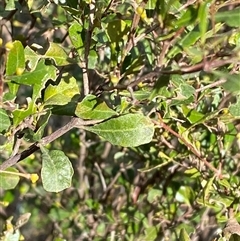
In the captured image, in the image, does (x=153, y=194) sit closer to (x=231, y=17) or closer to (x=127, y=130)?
(x=127, y=130)

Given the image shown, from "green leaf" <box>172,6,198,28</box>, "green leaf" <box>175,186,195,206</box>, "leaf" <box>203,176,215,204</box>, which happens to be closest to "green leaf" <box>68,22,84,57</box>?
"green leaf" <box>172,6,198,28</box>

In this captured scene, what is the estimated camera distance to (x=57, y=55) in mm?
961

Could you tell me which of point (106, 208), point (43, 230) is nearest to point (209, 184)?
point (106, 208)

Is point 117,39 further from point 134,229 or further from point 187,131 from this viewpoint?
point 134,229

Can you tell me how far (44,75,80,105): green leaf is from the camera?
0.91 meters

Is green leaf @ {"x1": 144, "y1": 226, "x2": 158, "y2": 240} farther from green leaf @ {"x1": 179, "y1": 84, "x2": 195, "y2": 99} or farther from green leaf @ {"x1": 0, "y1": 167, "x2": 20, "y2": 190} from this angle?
green leaf @ {"x1": 179, "y1": 84, "x2": 195, "y2": 99}

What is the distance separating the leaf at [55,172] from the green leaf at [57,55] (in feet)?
0.49

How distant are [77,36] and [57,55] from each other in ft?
0.15

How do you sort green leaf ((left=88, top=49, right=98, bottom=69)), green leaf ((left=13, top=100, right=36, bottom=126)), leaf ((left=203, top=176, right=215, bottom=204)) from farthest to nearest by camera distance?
leaf ((left=203, top=176, right=215, bottom=204)) → green leaf ((left=88, top=49, right=98, bottom=69)) → green leaf ((left=13, top=100, right=36, bottom=126))

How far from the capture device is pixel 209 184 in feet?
3.65

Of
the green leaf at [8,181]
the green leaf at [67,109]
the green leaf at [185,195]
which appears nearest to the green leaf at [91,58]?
the green leaf at [67,109]

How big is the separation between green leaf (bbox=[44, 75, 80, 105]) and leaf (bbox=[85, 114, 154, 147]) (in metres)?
0.06

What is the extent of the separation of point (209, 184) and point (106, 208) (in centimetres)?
66

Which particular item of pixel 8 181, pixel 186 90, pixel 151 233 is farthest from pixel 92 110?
pixel 151 233
